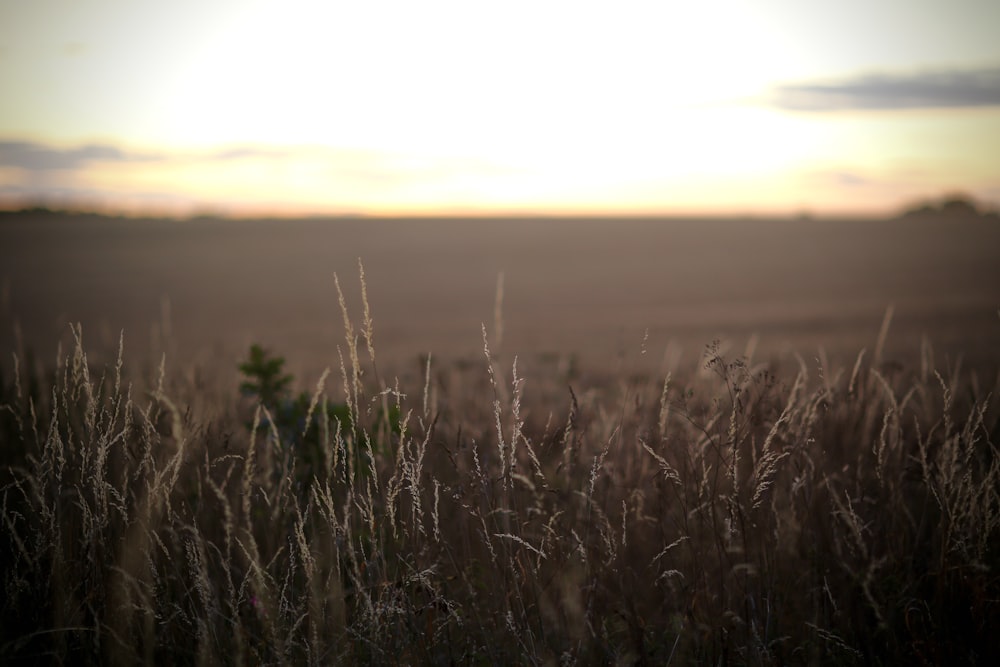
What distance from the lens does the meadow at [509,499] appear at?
91.3 inches

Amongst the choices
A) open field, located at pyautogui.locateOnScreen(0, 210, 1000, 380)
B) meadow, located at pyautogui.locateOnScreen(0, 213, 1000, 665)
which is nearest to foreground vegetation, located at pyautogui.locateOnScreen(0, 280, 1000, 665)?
meadow, located at pyautogui.locateOnScreen(0, 213, 1000, 665)

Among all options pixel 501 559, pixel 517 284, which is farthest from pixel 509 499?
pixel 517 284

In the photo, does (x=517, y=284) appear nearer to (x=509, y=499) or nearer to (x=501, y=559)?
(x=509, y=499)

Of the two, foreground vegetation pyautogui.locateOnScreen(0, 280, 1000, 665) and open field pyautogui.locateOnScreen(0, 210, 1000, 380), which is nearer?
foreground vegetation pyautogui.locateOnScreen(0, 280, 1000, 665)

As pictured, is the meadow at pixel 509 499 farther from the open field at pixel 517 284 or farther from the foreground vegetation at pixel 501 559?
the open field at pixel 517 284

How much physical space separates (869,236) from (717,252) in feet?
27.0

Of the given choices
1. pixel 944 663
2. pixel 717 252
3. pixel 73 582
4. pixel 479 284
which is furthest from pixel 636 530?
pixel 717 252

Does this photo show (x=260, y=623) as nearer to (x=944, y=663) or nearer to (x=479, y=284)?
(x=944, y=663)

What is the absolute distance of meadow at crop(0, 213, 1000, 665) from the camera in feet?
7.61

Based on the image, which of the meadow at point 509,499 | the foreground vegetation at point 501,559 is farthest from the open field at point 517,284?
the foreground vegetation at point 501,559

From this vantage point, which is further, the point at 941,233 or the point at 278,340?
the point at 941,233

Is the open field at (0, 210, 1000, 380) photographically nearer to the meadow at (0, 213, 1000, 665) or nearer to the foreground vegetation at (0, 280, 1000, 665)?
the meadow at (0, 213, 1000, 665)

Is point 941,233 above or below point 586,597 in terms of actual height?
above

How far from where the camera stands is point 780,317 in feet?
52.2
